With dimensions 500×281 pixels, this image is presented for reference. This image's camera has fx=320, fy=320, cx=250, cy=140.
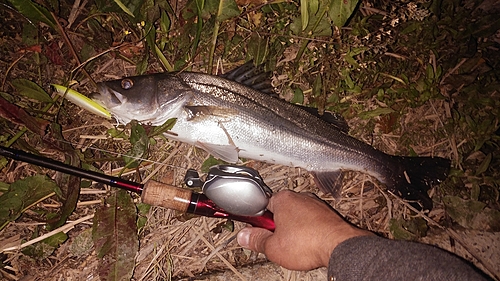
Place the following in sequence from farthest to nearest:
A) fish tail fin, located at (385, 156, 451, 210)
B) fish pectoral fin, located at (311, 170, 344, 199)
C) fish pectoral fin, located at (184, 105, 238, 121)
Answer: fish tail fin, located at (385, 156, 451, 210) < fish pectoral fin, located at (311, 170, 344, 199) < fish pectoral fin, located at (184, 105, 238, 121)

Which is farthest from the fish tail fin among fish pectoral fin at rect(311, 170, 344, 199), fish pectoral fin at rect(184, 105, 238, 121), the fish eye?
the fish eye

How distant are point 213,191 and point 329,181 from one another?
1334 mm

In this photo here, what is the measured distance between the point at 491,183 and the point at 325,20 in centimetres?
269

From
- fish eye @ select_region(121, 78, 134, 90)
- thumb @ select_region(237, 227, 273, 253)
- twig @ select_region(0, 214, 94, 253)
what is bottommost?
twig @ select_region(0, 214, 94, 253)

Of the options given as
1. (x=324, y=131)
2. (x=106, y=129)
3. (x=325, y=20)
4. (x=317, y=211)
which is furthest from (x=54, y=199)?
(x=325, y=20)

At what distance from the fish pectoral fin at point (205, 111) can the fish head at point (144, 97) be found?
4.0 inches

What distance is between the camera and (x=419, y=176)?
3383mm

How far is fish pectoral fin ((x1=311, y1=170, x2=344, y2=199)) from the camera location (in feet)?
10.6

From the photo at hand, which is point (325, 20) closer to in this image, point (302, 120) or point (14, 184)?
point (302, 120)

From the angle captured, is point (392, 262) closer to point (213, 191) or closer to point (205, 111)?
point (213, 191)

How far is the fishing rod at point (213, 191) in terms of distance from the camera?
2.48m

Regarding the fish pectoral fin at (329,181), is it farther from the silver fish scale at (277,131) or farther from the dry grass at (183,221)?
the dry grass at (183,221)

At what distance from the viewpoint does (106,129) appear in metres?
3.34

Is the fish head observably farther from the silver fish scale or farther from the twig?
the twig
